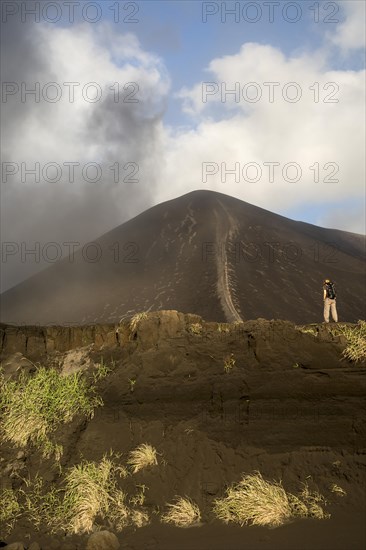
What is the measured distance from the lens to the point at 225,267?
6369 centimetres

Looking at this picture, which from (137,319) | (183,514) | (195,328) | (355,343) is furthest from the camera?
(137,319)

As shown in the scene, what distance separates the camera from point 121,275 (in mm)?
71938

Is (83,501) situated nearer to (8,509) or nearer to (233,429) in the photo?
(8,509)

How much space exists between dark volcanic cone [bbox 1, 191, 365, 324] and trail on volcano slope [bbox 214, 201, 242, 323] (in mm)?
121

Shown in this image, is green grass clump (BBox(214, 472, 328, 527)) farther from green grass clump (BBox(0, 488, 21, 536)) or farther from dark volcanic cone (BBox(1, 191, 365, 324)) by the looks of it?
dark volcanic cone (BBox(1, 191, 365, 324))

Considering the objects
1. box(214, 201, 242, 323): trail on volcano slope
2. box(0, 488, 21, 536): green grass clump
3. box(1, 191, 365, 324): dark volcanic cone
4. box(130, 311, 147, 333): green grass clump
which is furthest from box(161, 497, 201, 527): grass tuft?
box(1, 191, 365, 324): dark volcanic cone

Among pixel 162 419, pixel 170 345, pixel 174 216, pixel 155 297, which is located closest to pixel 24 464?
pixel 162 419

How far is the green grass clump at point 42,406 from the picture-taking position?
7641mm

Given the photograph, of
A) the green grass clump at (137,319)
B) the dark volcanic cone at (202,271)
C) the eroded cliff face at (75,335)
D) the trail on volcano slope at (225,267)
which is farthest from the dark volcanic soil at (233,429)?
the dark volcanic cone at (202,271)

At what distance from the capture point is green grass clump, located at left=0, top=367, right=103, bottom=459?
25.1ft

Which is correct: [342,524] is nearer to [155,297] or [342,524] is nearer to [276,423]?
[276,423]

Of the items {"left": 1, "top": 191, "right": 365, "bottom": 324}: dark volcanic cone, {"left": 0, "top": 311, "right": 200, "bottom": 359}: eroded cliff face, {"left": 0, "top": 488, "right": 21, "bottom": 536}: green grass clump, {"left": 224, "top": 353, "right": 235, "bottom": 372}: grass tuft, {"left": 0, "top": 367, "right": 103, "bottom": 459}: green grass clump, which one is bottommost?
{"left": 0, "top": 488, "right": 21, "bottom": 536}: green grass clump

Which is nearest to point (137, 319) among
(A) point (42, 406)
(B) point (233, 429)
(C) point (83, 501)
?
(A) point (42, 406)

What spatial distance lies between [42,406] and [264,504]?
147 inches
